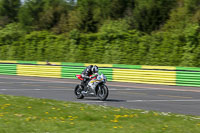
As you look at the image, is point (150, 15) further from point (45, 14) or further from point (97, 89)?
point (97, 89)

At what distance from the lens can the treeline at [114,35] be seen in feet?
101

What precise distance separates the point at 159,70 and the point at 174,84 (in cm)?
144

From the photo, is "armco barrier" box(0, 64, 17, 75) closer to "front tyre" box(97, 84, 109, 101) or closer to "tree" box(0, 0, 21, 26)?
"front tyre" box(97, 84, 109, 101)

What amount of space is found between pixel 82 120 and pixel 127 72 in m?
16.3

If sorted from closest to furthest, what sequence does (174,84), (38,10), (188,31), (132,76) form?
1. (174,84)
2. (132,76)
3. (188,31)
4. (38,10)

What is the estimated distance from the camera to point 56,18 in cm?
5641

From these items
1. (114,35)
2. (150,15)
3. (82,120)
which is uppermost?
(150,15)

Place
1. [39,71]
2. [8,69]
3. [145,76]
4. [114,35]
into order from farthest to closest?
[114,35] → [8,69] → [39,71] → [145,76]

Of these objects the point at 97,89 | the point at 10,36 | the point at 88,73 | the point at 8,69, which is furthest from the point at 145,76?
the point at 10,36

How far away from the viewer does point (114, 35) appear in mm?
34938

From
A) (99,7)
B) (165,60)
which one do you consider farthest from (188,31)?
(99,7)

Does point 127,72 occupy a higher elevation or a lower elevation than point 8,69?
higher

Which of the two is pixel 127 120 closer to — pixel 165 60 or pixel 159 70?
pixel 159 70

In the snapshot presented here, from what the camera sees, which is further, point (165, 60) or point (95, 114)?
point (165, 60)
